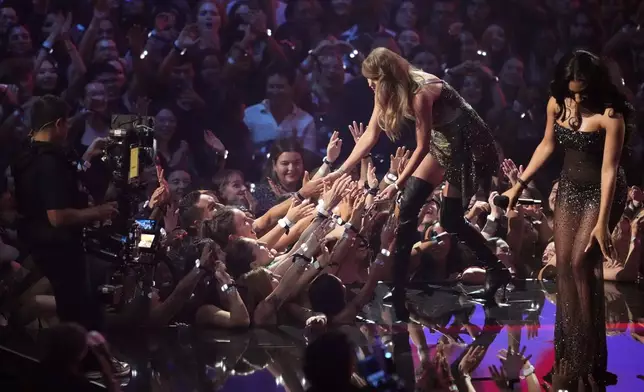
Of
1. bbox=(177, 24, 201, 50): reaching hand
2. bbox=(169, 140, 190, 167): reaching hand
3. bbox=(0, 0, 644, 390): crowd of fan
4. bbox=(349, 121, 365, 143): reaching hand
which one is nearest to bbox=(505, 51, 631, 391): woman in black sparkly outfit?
bbox=(0, 0, 644, 390): crowd of fan

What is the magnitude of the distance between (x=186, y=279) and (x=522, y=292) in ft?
7.92

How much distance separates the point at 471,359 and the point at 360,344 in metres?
0.65

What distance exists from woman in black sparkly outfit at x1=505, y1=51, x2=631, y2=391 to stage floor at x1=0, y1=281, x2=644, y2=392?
22cm

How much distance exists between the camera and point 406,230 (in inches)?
209

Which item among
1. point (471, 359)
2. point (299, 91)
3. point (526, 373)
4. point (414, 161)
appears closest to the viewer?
point (526, 373)

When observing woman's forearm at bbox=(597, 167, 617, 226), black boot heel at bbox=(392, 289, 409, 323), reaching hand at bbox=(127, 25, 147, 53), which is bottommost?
black boot heel at bbox=(392, 289, 409, 323)

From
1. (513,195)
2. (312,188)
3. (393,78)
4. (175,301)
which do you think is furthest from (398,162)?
(513,195)

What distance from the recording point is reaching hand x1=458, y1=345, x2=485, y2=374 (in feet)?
12.6

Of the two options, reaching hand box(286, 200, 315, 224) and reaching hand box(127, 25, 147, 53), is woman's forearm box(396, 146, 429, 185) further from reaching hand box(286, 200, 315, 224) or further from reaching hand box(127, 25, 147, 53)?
reaching hand box(127, 25, 147, 53)

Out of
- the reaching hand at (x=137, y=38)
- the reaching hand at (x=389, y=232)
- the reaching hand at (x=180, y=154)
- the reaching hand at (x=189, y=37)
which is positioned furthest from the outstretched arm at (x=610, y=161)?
the reaching hand at (x=137, y=38)

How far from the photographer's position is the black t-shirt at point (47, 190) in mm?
3908

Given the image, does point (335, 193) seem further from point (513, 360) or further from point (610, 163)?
point (610, 163)

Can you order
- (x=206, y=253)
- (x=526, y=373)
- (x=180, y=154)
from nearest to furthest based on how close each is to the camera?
(x=526, y=373) → (x=206, y=253) → (x=180, y=154)

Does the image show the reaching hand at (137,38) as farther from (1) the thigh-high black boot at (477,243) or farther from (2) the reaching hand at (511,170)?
(2) the reaching hand at (511,170)
